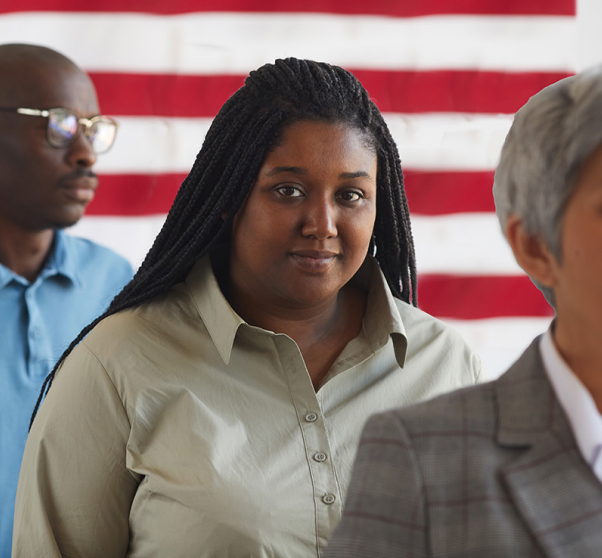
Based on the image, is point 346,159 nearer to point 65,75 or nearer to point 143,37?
point 65,75

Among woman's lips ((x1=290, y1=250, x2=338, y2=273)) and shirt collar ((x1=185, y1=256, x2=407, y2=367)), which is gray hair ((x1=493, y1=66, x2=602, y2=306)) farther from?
shirt collar ((x1=185, y1=256, x2=407, y2=367))

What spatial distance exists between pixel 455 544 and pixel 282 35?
2251mm

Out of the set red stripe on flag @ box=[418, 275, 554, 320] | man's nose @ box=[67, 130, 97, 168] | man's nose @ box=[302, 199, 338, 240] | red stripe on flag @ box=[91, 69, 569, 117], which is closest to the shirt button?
man's nose @ box=[302, 199, 338, 240]

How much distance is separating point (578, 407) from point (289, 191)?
0.72 m

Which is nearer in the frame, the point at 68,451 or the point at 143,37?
the point at 68,451

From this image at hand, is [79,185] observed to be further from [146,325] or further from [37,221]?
[146,325]

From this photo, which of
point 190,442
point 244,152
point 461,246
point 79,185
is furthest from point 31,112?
point 461,246

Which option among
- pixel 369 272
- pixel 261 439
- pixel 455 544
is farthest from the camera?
pixel 369 272

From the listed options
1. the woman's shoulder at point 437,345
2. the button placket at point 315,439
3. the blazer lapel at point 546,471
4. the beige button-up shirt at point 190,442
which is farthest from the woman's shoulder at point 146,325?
the blazer lapel at point 546,471

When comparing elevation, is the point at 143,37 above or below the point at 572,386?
above

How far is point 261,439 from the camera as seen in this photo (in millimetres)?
1342

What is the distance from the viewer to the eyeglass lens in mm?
2109

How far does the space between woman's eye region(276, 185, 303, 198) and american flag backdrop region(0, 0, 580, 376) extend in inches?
54.9

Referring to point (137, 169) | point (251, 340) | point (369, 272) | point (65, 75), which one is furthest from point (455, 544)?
point (137, 169)
